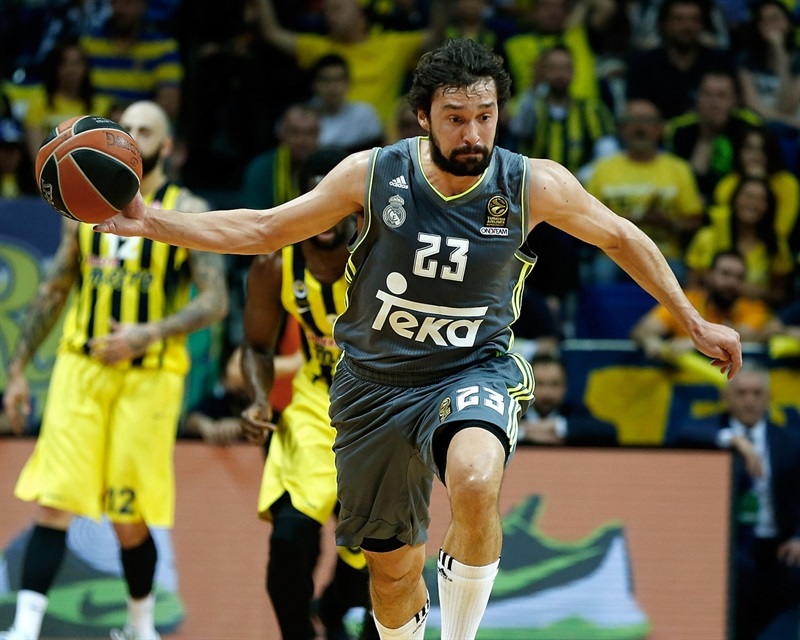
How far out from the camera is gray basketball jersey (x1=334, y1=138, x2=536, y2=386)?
4.85 meters

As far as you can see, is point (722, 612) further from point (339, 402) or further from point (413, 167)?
point (413, 167)

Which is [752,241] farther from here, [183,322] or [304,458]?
[304,458]

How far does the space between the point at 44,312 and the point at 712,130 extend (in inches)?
226

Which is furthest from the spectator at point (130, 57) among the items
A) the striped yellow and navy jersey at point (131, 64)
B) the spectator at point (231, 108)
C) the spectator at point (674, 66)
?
the spectator at point (674, 66)

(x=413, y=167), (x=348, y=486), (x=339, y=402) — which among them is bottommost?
(x=348, y=486)

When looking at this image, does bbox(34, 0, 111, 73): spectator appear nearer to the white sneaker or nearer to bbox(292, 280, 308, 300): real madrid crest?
the white sneaker

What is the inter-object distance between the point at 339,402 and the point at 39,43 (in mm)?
7666

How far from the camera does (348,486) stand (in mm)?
5199

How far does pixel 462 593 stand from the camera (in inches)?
182

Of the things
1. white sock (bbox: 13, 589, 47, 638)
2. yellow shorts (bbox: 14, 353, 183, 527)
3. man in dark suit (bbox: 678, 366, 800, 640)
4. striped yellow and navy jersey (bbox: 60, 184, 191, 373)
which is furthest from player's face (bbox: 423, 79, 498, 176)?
man in dark suit (bbox: 678, 366, 800, 640)

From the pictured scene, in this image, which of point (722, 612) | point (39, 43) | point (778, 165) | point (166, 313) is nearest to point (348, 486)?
point (166, 313)

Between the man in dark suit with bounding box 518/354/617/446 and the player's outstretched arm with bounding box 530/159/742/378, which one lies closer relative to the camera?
the player's outstretched arm with bounding box 530/159/742/378

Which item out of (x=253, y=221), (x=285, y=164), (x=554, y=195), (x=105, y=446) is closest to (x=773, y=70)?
(x=285, y=164)

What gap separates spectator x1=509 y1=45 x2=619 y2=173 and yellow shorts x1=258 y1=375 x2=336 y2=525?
185 inches
